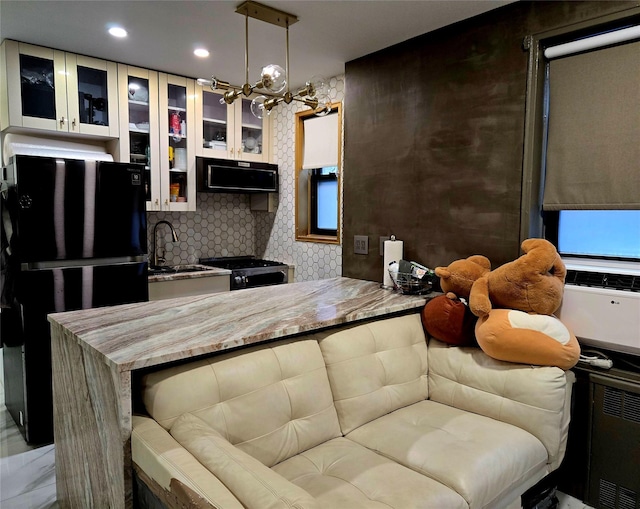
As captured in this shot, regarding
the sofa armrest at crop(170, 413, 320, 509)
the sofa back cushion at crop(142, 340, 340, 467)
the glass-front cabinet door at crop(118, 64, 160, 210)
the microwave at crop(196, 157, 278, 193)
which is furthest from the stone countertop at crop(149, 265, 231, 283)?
the sofa armrest at crop(170, 413, 320, 509)

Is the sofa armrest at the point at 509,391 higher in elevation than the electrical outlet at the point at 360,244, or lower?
lower

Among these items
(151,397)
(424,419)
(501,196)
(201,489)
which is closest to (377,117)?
(501,196)

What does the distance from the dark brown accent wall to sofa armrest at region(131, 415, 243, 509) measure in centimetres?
188

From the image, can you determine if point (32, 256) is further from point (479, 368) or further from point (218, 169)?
point (479, 368)

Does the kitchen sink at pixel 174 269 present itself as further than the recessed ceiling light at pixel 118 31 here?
Yes

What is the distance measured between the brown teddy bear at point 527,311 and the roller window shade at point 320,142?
1936mm

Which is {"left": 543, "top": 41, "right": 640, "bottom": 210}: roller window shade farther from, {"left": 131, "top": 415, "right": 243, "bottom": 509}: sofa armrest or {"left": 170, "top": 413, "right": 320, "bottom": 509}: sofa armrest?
{"left": 131, "top": 415, "right": 243, "bottom": 509}: sofa armrest

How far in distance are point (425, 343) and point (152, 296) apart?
211 centimetres

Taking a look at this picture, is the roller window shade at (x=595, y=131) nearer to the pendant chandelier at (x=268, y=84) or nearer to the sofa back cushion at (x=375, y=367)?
the sofa back cushion at (x=375, y=367)

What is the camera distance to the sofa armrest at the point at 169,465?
1.06m

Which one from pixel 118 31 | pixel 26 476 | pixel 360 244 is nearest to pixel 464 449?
pixel 360 244

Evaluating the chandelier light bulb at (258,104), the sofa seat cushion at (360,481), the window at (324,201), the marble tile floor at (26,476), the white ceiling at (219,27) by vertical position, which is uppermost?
the white ceiling at (219,27)

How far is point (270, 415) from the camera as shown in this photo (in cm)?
162

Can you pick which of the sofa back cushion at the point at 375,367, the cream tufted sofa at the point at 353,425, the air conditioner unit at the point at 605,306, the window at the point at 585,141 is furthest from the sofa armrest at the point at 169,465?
the window at the point at 585,141
